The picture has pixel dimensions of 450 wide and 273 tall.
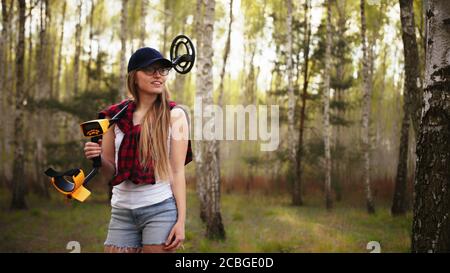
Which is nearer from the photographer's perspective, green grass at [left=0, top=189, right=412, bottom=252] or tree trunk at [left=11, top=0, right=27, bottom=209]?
green grass at [left=0, top=189, right=412, bottom=252]

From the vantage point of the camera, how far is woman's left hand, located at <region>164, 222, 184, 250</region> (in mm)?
2148

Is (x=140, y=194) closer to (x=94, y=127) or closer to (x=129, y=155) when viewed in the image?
(x=129, y=155)

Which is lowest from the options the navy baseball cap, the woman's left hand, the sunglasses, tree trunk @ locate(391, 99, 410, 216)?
tree trunk @ locate(391, 99, 410, 216)

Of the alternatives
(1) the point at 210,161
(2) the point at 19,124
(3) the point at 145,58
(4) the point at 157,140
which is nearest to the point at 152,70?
(3) the point at 145,58

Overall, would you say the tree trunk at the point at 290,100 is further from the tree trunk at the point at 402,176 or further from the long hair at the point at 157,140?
the long hair at the point at 157,140

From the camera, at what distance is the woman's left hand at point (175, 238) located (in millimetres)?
2148

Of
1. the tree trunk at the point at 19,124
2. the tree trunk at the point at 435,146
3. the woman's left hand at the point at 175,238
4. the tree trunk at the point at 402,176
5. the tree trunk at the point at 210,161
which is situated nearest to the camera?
the woman's left hand at the point at 175,238

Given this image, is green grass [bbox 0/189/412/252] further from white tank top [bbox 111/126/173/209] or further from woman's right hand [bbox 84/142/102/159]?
woman's right hand [bbox 84/142/102/159]

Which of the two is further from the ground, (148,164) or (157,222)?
(148,164)

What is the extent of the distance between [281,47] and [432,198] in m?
17.3

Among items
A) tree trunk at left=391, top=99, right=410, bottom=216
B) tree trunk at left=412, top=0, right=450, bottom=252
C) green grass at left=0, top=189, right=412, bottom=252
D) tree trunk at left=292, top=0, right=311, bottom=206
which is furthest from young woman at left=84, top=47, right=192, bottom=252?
tree trunk at left=292, top=0, right=311, bottom=206

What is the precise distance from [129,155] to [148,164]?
5.5 inches

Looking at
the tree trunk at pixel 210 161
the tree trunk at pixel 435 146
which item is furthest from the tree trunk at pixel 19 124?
the tree trunk at pixel 435 146

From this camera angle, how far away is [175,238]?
2.16 metres
